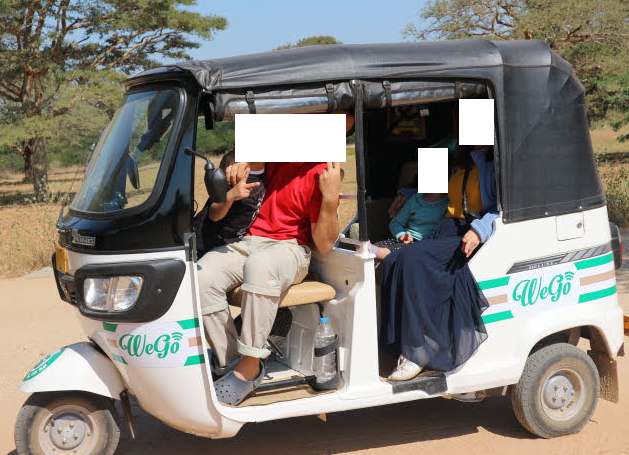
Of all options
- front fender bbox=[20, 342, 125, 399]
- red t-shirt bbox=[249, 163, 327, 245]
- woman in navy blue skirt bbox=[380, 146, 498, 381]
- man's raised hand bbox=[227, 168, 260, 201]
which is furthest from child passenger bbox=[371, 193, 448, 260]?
front fender bbox=[20, 342, 125, 399]

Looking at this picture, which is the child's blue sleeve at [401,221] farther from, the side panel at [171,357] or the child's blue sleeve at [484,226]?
the side panel at [171,357]

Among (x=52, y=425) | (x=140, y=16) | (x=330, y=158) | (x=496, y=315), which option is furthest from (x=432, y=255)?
(x=140, y=16)

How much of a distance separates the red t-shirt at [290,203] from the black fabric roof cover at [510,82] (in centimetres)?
58

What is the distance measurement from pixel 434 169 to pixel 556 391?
1.62 metres

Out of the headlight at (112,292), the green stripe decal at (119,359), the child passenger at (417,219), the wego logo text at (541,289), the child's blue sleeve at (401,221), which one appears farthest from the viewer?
the child's blue sleeve at (401,221)

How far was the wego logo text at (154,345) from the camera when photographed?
3.91 m

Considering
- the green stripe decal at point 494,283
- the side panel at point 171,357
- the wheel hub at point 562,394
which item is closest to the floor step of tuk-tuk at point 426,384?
the green stripe decal at point 494,283

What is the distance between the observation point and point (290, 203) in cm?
445

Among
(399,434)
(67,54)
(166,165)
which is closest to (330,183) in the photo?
(166,165)

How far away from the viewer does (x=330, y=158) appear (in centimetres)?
423

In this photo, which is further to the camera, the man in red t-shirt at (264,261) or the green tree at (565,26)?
the green tree at (565,26)

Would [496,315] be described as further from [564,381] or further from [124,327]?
[124,327]

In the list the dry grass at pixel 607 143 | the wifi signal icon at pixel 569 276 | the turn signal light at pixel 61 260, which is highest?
the dry grass at pixel 607 143

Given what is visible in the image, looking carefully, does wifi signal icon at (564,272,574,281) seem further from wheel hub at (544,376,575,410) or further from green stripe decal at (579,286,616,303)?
wheel hub at (544,376,575,410)
